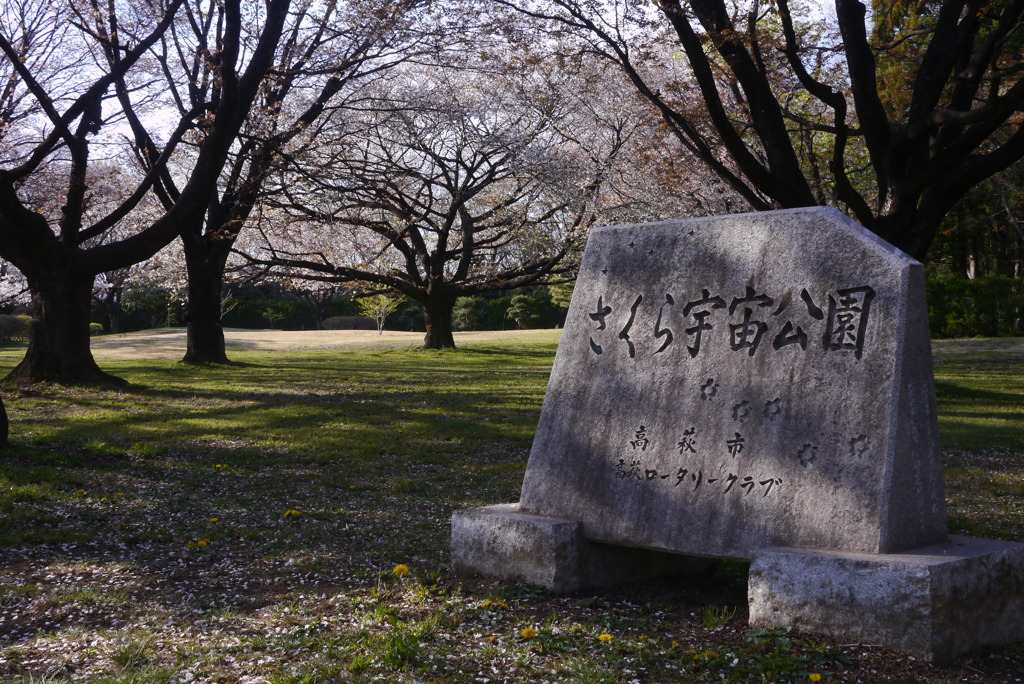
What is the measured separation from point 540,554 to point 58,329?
1374 cm

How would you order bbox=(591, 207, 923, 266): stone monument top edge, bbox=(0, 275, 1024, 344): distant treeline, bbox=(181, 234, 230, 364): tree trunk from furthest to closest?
bbox=(0, 275, 1024, 344): distant treeline
bbox=(181, 234, 230, 364): tree trunk
bbox=(591, 207, 923, 266): stone monument top edge

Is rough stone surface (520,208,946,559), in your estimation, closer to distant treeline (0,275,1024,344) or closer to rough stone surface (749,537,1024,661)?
rough stone surface (749,537,1024,661)

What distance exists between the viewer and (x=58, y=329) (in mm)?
16000

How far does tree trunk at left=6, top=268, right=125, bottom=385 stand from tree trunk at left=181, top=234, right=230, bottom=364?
6236 mm

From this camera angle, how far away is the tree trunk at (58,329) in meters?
15.9

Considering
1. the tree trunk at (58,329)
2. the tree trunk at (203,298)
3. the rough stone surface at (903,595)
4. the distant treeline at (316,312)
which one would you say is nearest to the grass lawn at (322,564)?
the rough stone surface at (903,595)

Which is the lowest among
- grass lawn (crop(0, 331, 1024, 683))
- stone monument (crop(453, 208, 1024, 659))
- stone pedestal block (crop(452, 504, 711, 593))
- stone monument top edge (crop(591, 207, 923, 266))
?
grass lawn (crop(0, 331, 1024, 683))

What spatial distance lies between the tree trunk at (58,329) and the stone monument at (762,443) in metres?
13.1

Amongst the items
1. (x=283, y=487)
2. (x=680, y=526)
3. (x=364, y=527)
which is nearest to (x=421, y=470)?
(x=283, y=487)

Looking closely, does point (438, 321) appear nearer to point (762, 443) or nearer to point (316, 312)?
point (316, 312)

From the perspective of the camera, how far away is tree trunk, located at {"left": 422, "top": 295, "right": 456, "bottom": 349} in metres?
30.2

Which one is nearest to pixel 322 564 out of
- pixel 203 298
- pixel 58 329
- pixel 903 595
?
pixel 903 595

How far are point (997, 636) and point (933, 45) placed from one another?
34.1 ft

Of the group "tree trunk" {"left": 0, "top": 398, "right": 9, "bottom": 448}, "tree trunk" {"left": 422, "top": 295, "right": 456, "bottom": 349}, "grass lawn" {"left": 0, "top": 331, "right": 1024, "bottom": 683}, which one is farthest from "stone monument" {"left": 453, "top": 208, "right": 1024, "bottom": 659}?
"tree trunk" {"left": 422, "top": 295, "right": 456, "bottom": 349}
